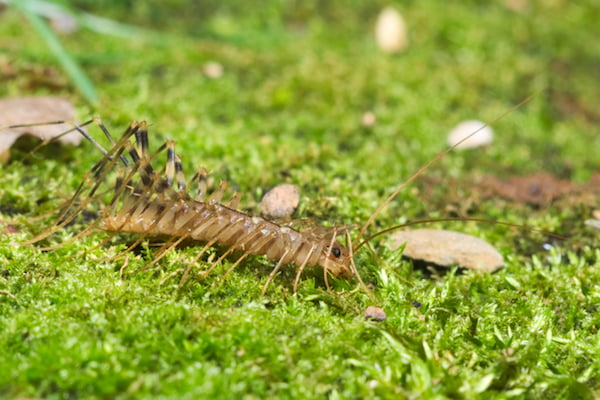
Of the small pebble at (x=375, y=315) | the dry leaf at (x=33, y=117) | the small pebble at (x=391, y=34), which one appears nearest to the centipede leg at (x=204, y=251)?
the small pebble at (x=375, y=315)

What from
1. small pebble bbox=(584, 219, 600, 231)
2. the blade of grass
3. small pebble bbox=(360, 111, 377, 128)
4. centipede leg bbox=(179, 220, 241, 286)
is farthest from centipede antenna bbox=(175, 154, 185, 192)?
small pebble bbox=(584, 219, 600, 231)

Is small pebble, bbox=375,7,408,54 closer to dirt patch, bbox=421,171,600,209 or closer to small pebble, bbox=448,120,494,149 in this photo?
small pebble, bbox=448,120,494,149

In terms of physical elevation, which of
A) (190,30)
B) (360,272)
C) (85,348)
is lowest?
(360,272)

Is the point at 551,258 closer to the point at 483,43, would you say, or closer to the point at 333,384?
the point at 333,384

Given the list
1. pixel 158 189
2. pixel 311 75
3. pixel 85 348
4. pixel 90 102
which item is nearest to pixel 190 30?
pixel 311 75

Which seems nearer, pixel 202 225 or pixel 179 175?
pixel 202 225

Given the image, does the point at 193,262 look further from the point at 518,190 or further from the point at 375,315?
the point at 518,190

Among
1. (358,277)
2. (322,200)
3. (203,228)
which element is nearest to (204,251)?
(203,228)
